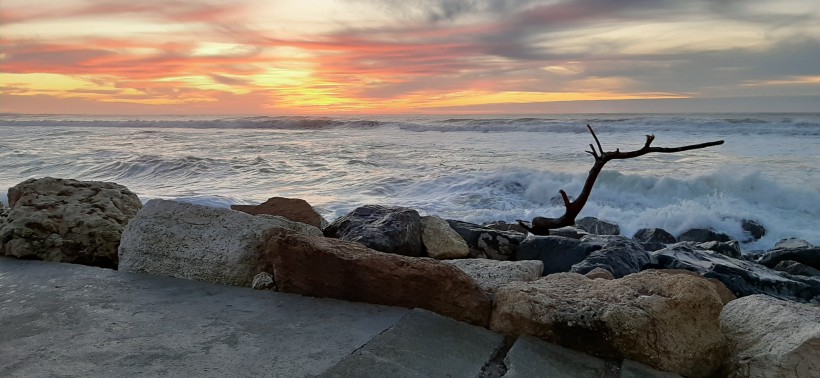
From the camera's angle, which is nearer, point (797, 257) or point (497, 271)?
point (497, 271)

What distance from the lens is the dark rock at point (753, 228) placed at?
8.37m

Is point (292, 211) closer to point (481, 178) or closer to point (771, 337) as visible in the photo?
point (771, 337)

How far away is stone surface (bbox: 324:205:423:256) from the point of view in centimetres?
422

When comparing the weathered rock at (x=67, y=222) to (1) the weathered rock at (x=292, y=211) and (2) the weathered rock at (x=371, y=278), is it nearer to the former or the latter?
(1) the weathered rock at (x=292, y=211)

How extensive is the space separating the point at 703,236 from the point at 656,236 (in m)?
0.72

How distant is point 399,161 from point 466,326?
13334mm

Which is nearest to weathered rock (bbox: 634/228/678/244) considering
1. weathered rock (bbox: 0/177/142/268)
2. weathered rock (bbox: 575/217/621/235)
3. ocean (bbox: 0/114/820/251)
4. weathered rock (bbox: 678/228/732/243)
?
weathered rock (bbox: 678/228/732/243)

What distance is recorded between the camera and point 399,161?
1566cm

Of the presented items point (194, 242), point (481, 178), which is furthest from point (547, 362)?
point (481, 178)

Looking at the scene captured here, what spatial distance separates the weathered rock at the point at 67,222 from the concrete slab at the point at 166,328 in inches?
16.7

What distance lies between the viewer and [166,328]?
2293 mm

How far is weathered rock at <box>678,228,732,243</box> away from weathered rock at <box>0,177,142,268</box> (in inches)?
267

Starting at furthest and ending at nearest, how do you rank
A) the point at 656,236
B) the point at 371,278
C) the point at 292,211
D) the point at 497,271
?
the point at 656,236, the point at 292,211, the point at 497,271, the point at 371,278

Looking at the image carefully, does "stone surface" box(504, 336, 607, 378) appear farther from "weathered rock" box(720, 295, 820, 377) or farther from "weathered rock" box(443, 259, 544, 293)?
"weathered rock" box(443, 259, 544, 293)
